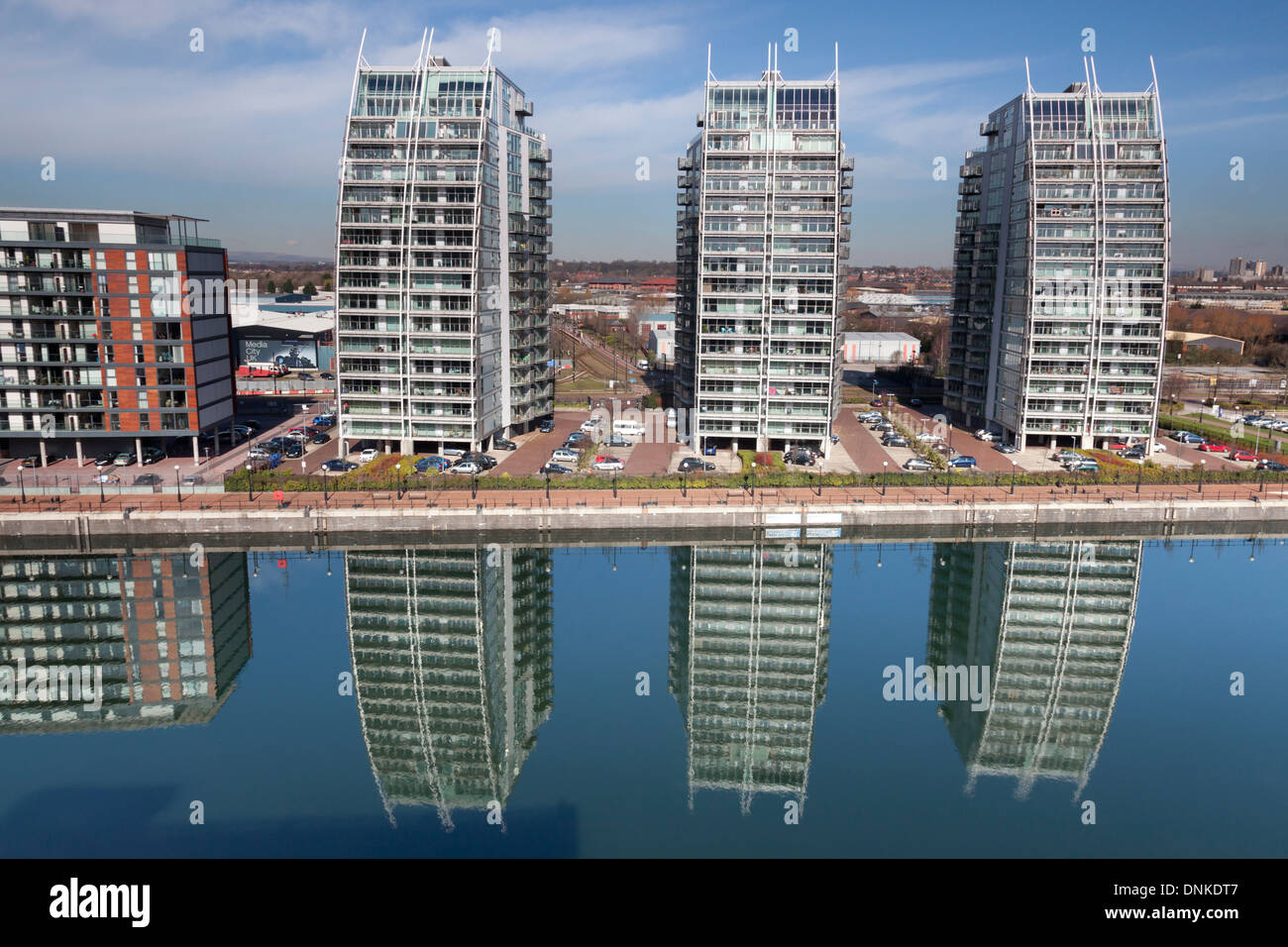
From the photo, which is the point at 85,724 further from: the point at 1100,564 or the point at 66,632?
the point at 1100,564

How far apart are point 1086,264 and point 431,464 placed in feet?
173

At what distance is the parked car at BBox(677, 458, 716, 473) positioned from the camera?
212 feet

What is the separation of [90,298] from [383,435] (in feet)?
70.2

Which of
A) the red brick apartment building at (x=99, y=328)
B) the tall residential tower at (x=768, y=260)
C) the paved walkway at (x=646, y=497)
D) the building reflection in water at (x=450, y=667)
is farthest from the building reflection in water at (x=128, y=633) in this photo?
the tall residential tower at (x=768, y=260)

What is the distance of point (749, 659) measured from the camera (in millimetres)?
43000

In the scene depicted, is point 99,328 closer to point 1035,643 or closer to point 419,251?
point 419,251

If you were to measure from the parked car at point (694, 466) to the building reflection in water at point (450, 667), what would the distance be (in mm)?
14743

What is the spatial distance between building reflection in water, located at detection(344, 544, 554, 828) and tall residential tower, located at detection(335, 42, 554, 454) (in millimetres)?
15499
